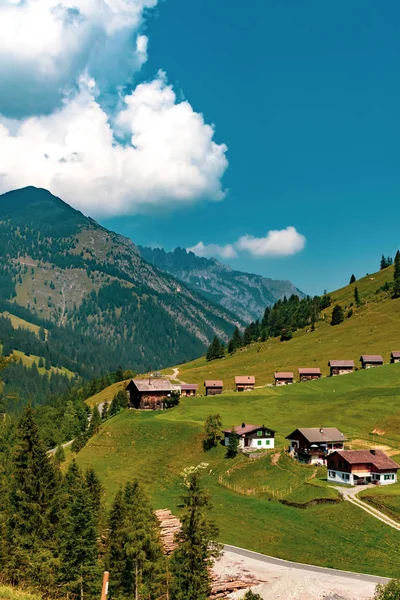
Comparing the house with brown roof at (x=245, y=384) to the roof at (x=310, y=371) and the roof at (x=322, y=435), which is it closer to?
the roof at (x=310, y=371)

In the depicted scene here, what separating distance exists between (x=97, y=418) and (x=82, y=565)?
103859mm

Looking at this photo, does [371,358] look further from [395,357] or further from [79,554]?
[79,554]

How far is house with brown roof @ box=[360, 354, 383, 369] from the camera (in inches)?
6949

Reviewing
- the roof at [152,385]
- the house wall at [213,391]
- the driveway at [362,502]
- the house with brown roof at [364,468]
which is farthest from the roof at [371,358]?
the driveway at [362,502]

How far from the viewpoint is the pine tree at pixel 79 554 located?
47125 mm

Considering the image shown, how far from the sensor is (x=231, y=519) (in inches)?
3086

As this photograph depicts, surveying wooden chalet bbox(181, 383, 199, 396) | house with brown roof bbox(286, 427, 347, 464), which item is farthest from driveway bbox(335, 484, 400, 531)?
wooden chalet bbox(181, 383, 199, 396)

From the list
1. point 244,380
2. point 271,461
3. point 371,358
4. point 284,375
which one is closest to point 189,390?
point 244,380

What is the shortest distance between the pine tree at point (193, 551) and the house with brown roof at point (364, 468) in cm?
4696

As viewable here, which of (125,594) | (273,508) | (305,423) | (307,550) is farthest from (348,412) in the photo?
(125,594)

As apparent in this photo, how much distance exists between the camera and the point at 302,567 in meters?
61.2

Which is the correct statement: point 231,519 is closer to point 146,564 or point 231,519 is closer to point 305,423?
point 146,564

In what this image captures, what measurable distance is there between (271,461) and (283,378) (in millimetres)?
82268

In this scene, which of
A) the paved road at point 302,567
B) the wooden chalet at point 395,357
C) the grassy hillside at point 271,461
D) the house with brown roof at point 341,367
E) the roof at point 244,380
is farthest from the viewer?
the roof at point 244,380
